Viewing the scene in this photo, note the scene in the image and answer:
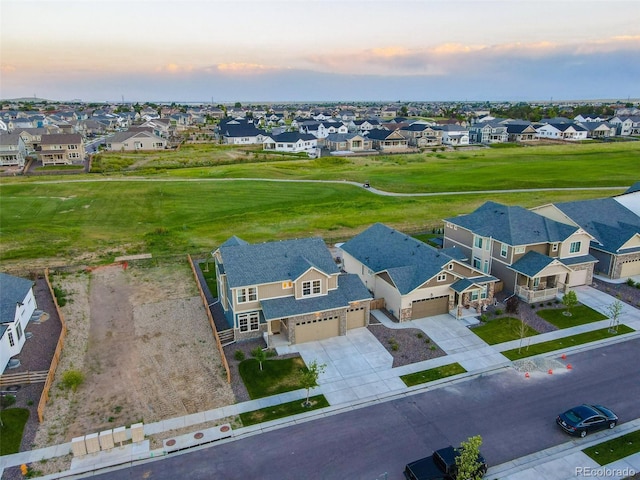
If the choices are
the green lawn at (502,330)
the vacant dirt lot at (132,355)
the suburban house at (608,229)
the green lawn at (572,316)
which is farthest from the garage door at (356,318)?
the suburban house at (608,229)

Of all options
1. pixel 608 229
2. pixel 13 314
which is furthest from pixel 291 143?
pixel 13 314

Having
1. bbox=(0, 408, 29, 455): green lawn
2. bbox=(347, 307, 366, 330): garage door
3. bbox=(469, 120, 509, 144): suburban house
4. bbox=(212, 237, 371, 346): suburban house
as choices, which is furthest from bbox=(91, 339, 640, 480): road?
bbox=(469, 120, 509, 144): suburban house

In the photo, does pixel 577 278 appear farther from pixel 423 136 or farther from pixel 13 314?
pixel 423 136

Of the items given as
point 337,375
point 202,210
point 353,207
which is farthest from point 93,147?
point 337,375

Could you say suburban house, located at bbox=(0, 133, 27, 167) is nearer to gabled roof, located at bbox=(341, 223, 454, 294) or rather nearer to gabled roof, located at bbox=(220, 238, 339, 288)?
gabled roof, located at bbox=(220, 238, 339, 288)

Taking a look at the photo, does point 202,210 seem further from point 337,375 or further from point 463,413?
point 463,413

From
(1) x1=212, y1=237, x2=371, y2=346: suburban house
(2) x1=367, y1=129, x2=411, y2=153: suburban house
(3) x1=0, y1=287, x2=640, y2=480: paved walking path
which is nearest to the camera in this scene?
(3) x1=0, y1=287, x2=640, y2=480: paved walking path

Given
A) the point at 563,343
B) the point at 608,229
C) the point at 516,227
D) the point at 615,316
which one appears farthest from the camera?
the point at 608,229
